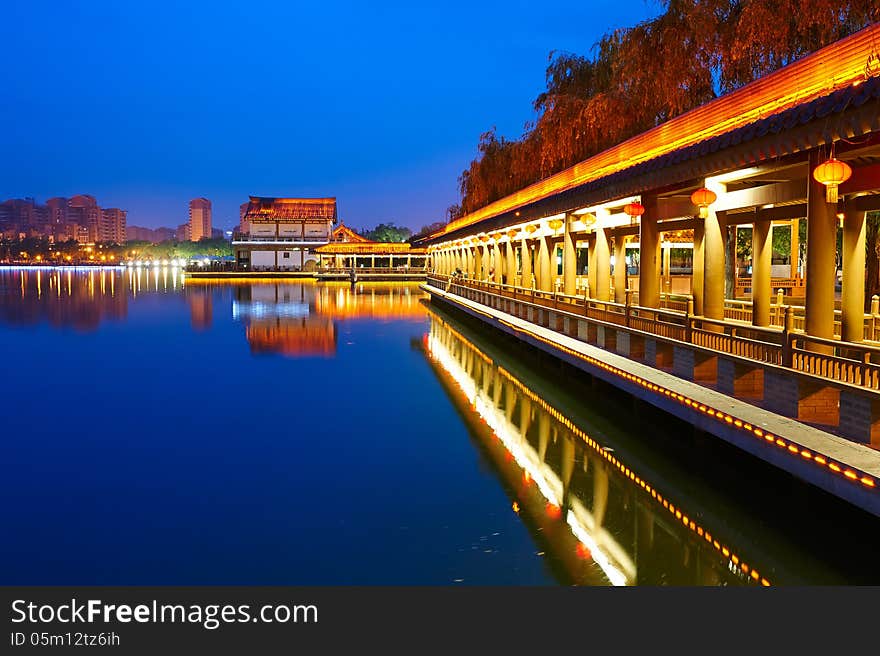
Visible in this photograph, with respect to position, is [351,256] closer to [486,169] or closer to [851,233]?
[486,169]

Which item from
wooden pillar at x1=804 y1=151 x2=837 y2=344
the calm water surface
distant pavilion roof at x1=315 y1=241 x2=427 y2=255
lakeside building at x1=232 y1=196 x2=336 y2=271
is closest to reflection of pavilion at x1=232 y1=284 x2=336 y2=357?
the calm water surface

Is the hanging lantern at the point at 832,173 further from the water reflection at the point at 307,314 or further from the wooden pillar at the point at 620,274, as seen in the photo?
the water reflection at the point at 307,314

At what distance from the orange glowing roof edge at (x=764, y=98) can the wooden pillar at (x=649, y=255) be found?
112cm

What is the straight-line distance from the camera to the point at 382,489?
7797 millimetres

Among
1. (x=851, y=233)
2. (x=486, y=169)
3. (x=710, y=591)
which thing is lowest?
(x=710, y=591)

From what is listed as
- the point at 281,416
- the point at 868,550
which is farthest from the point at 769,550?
the point at 281,416

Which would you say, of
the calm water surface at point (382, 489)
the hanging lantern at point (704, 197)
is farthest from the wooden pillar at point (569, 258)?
the hanging lantern at point (704, 197)

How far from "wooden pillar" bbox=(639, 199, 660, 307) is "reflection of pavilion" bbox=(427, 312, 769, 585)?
7.61ft

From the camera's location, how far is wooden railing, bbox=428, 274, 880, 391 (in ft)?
19.6

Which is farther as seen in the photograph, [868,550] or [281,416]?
[281,416]

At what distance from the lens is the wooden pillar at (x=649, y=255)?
39.2ft

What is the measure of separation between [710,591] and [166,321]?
25385 millimetres

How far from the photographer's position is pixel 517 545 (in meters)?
6.18

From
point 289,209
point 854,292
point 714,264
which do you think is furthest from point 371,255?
point 854,292
